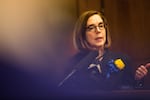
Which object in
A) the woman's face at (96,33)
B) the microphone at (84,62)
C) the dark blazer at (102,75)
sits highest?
the woman's face at (96,33)

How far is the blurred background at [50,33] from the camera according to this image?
4.62 feet

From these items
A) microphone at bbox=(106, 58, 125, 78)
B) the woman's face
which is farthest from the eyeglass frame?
microphone at bbox=(106, 58, 125, 78)

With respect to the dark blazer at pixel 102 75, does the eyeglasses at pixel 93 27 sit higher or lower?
higher

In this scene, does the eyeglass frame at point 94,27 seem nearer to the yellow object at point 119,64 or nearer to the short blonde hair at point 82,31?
the short blonde hair at point 82,31

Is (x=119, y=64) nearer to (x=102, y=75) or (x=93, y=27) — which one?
(x=102, y=75)

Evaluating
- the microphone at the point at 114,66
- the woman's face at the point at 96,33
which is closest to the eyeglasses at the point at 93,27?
the woman's face at the point at 96,33

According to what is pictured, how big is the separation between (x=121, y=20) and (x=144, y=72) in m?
0.25

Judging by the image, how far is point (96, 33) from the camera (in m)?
1.40

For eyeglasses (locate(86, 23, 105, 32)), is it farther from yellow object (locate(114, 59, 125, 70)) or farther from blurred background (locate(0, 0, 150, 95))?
yellow object (locate(114, 59, 125, 70))

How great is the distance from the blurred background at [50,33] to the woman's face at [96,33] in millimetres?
42

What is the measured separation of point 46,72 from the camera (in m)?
1.41

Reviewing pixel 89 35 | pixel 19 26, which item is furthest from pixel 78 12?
pixel 19 26

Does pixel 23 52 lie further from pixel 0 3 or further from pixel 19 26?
pixel 0 3

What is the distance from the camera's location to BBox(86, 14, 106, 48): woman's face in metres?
1.40
